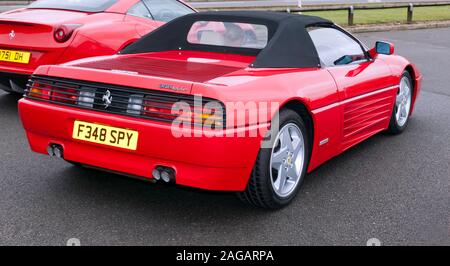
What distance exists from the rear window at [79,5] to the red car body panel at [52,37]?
10cm

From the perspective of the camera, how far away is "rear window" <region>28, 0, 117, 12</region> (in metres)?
6.30

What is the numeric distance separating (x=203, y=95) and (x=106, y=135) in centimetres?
65

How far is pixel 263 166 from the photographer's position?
10.9 ft

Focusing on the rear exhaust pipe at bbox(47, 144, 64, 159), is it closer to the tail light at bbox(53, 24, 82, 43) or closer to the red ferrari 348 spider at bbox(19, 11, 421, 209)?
the red ferrari 348 spider at bbox(19, 11, 421, 209)

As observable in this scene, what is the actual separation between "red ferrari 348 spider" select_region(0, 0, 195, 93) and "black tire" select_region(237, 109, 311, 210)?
296 centimetres

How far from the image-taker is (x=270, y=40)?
12.9 feet

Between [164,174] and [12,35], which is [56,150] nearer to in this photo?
[164,174]

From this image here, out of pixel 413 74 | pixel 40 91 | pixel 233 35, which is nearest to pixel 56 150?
pixel 40 91

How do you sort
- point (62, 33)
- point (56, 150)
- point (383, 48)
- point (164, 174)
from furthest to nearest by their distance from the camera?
point (62, 33) < point (383, 48) < point (56, 150) < point (164, 174)

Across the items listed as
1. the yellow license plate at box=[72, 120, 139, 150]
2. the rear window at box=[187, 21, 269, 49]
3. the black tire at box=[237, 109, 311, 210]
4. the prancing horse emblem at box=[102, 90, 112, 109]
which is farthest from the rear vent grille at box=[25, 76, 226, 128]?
the rear window at box=[187, 21, 269, 49]

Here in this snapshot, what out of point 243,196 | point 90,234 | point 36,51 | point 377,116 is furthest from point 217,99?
point 36,51

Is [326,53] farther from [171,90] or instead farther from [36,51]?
[36,51]

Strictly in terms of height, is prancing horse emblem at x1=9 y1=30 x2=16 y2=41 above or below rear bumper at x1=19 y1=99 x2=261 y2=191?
above

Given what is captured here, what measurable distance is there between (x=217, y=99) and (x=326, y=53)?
156 cm
